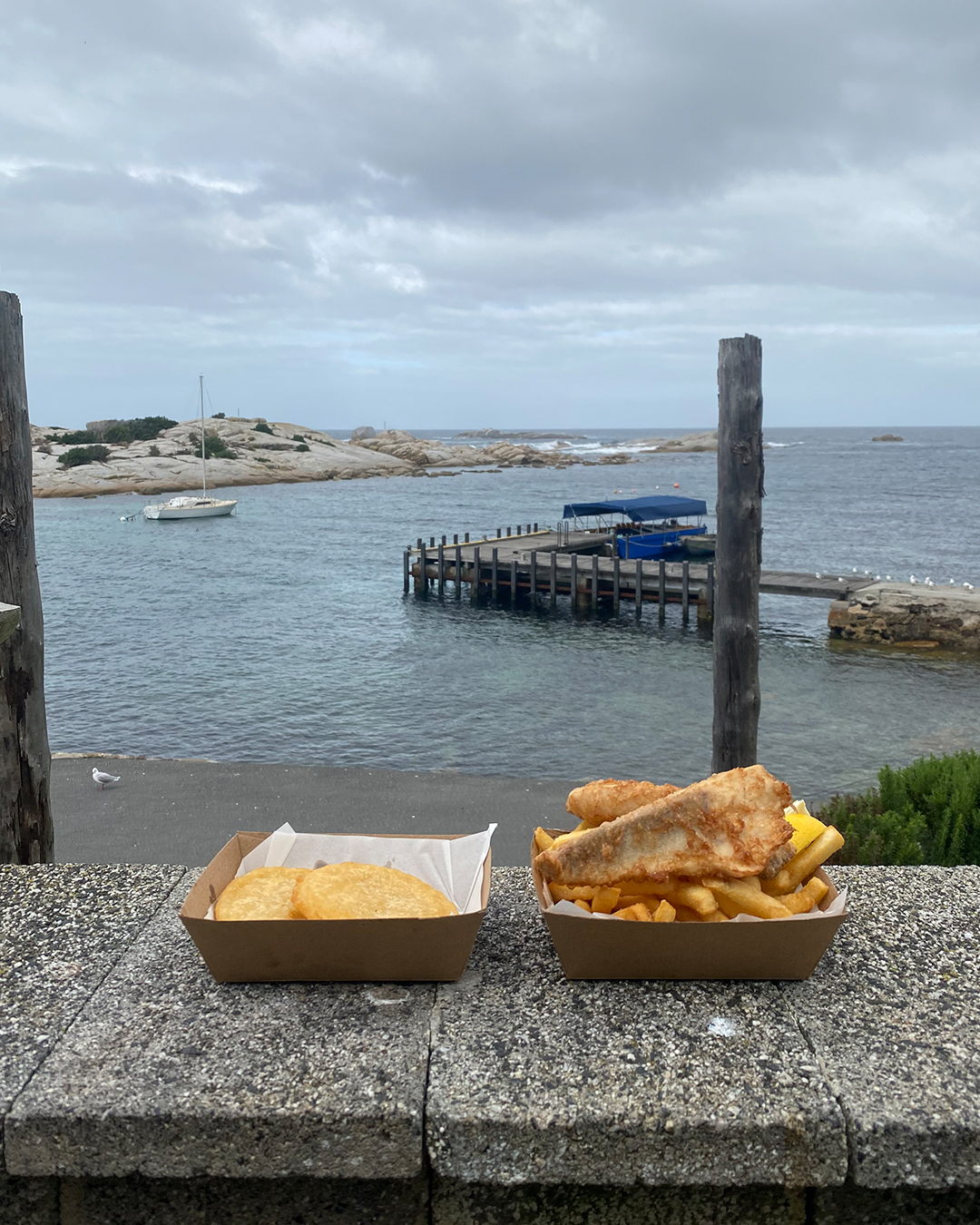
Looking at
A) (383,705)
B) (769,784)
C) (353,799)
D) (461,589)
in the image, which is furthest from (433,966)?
(461,589)

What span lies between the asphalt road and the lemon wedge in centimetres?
794

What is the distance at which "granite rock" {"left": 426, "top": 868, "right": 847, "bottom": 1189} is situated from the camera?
203 cm

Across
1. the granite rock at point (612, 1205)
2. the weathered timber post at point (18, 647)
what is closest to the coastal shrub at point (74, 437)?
the weathered timber post at point (18, 647)

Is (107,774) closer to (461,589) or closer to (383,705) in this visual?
(383,705)

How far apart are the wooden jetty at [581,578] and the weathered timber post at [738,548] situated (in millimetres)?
26029

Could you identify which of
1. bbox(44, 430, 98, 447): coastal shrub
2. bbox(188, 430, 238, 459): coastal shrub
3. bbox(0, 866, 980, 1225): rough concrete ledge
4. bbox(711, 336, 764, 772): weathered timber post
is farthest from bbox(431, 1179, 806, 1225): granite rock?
bbox(44, 430, 98, 447): coastal shrub

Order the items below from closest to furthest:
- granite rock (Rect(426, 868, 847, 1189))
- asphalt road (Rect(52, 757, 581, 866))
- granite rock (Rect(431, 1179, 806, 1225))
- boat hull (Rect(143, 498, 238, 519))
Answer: granite rock (Rect(426, 868, 847, 1189))
granite rock (Rect(431, 1179, 806, 1225))
asphalt road (Rect(52, 757, 581, 866))
boat hull (Rect(143, 498, 238, 519))

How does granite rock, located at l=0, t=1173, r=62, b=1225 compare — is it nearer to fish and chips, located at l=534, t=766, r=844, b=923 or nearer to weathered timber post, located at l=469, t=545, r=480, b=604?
fish and chips, located at l=534, t=766, r=844, b=923

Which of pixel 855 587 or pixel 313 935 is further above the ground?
pixel 313 935

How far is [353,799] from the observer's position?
12.7 metres

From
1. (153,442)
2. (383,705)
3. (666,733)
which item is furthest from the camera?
(153,442)

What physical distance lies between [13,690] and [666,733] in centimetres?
1782

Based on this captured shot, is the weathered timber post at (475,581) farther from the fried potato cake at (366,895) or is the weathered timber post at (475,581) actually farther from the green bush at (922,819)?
the fried potato cake at (366,895)

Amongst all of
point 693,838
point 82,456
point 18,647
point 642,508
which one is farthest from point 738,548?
point 82,456
